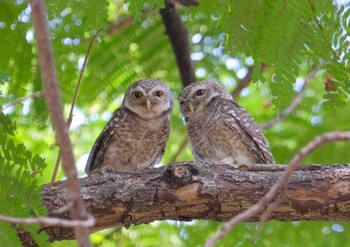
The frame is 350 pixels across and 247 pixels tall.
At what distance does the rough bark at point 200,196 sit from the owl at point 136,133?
1388mm

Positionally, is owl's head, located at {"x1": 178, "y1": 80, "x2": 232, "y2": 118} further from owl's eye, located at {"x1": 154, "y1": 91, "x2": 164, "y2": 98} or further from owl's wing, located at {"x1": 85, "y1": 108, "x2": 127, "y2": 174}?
owl's wing, located at {"x1": 85, "y1": 108, "x2": 127, "y2": 174}

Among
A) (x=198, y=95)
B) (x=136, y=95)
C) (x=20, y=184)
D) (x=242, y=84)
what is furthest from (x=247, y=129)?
(x=20, y=184)

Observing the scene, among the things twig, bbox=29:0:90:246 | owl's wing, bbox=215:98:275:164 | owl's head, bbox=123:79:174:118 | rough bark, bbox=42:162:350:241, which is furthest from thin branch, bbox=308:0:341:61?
twig, bbox=29:0:90:246

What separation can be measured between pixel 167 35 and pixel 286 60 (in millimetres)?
1643

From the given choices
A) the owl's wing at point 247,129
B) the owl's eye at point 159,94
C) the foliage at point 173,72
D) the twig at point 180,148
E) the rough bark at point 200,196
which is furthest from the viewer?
the twig at point 180,148

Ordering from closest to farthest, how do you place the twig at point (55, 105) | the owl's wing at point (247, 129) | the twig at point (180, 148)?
the twig at point (55, 105)
the owl's wing at point (247, 129)
the twig at point (180, 148)

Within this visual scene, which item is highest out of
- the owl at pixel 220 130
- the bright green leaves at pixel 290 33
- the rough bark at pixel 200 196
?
the owl at pixel 220 130

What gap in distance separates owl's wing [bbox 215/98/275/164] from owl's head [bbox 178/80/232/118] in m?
0.19

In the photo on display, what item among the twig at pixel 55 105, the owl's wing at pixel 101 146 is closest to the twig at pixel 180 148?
the owl's wing at pixel 101 146

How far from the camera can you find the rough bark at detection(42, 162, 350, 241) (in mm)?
3949

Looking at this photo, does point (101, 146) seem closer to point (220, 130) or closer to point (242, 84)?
point (220, 130)

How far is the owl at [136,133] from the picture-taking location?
18.0ft

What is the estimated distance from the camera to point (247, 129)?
559cm

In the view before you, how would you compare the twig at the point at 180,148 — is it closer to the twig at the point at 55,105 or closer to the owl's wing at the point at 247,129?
the owl's wing at the point at 247,129
